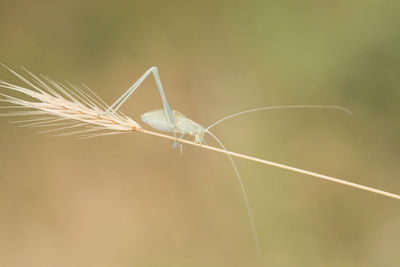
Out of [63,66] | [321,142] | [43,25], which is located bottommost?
[321,142]

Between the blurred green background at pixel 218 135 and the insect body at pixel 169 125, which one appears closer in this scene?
the insect body at pixel 169 125

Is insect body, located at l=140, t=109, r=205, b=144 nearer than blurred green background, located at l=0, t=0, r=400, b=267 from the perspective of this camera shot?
Yes

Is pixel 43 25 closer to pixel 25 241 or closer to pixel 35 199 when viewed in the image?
pixel 35 199

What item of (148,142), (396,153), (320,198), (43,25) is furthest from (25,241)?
(396,153)
